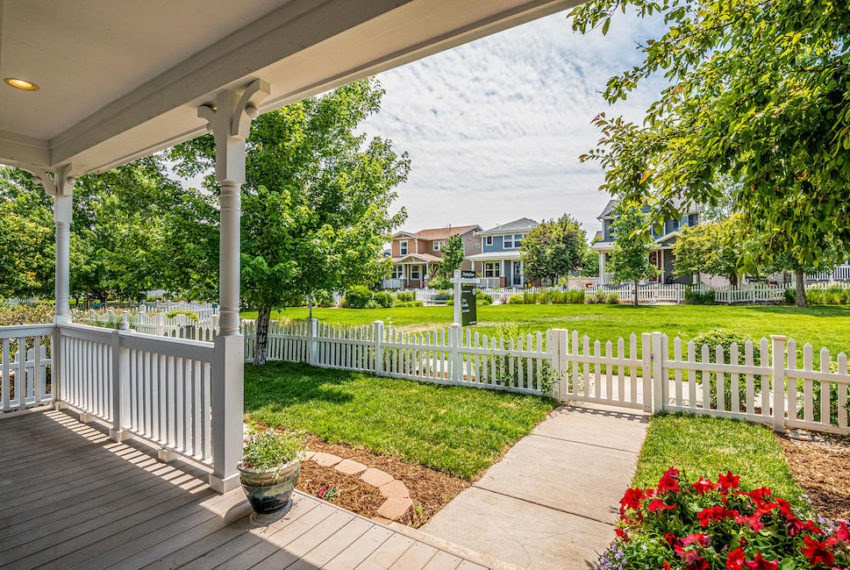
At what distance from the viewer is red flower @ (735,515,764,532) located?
147 cm

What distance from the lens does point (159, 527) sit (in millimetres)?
2549

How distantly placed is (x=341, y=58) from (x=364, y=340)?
225 inches

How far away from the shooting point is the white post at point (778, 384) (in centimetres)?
440

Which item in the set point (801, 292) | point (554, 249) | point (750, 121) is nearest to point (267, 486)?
point (750, 121)

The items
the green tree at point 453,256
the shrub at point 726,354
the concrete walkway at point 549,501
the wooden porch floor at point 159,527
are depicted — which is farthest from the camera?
the green tree at point 453,256

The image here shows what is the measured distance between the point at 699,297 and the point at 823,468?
17.6 metres

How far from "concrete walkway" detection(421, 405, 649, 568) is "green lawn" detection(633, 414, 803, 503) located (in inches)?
6.9

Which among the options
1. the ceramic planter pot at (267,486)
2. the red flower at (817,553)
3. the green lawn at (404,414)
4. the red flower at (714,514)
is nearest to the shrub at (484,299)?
the green lawn at (404,414)

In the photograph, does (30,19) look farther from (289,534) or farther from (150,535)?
(289,534)

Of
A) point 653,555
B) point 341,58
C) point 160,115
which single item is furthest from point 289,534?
point 160,115

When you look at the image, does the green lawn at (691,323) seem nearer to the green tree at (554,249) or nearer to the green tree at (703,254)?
the green tree at (703,254)

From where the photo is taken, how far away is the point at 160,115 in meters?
3.28

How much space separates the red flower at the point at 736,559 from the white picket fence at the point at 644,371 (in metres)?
4.01

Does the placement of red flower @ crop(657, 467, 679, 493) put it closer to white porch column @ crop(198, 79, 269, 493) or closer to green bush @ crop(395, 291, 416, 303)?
white porch column @ crop(198, 79, 269, 493)
